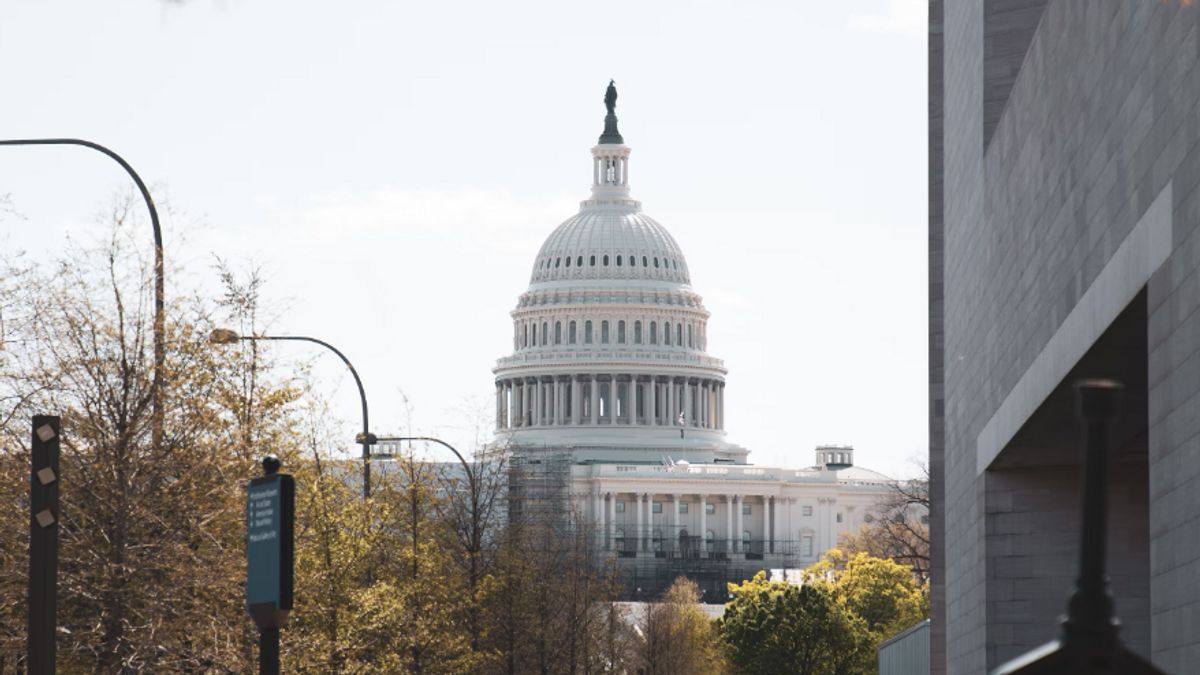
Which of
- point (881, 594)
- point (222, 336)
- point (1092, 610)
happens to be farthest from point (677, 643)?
point (1092, 610)

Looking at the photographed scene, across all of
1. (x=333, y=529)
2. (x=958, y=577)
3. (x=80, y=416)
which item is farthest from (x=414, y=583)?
(x=80, y=416)

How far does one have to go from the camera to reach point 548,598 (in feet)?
185

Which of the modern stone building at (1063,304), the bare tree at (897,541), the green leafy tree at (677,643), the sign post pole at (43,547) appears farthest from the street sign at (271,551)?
the bare tree at (897,541)

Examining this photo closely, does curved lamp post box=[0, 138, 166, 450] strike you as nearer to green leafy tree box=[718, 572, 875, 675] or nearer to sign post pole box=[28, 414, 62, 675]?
sign post pole box=[28, 414, 62, 675]

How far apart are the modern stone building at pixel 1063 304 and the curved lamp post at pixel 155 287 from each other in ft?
34.5

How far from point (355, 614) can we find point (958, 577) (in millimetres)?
11185

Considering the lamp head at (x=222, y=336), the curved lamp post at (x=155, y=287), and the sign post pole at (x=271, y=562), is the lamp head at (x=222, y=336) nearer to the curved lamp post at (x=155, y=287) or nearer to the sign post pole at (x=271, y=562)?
the curved lamp post at (x=155, y=287)

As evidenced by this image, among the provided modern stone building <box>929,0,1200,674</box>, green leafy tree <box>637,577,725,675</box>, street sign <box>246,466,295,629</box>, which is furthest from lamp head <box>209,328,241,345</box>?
green leafy tree <box>637,577,725,675</box>

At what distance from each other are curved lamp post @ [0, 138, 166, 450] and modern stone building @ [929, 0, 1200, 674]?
10523 millimetres

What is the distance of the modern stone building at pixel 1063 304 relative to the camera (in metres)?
16.6

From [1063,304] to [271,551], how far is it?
10454 mm

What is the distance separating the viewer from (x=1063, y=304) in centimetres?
2302

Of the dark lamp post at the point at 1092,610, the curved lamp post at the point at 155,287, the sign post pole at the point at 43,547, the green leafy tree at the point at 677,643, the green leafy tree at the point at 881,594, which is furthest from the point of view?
the green leafy tree at the point at 881,594

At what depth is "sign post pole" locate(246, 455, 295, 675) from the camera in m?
15.4
